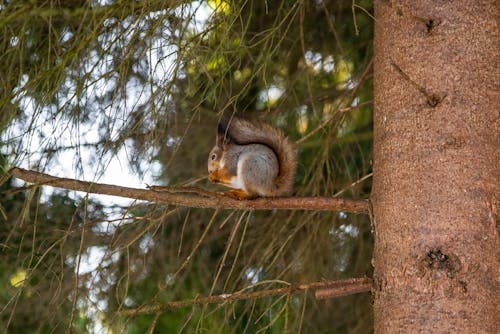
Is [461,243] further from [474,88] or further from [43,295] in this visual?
[43,295]

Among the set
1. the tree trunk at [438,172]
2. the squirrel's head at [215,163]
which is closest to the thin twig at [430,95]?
the tree trunk at [438,172]

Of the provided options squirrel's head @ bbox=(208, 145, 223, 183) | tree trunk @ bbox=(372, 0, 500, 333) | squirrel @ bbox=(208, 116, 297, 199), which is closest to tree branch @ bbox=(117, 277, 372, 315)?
tree trunk @ bbox=(372, 0, 500, 333)

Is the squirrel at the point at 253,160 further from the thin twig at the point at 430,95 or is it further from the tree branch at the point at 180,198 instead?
the thin twig at the point at 430,95

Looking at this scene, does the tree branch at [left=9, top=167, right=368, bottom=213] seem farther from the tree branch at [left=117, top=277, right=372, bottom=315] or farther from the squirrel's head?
the squirrel's head

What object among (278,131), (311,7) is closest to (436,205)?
(278,131)

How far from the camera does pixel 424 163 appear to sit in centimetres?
134

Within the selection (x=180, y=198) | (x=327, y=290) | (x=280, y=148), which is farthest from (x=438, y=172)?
(x=280, y=148)

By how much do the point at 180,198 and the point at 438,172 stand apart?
1.58 feet

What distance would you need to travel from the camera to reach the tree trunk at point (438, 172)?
1.29 metres

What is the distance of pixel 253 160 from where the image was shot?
183cm

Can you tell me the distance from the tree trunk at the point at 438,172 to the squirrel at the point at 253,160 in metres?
0.41

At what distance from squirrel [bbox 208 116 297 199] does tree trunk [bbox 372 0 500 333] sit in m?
0.41

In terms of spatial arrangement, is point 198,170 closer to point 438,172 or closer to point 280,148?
point 280,148

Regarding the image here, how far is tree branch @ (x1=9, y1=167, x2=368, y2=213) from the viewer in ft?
4.70
